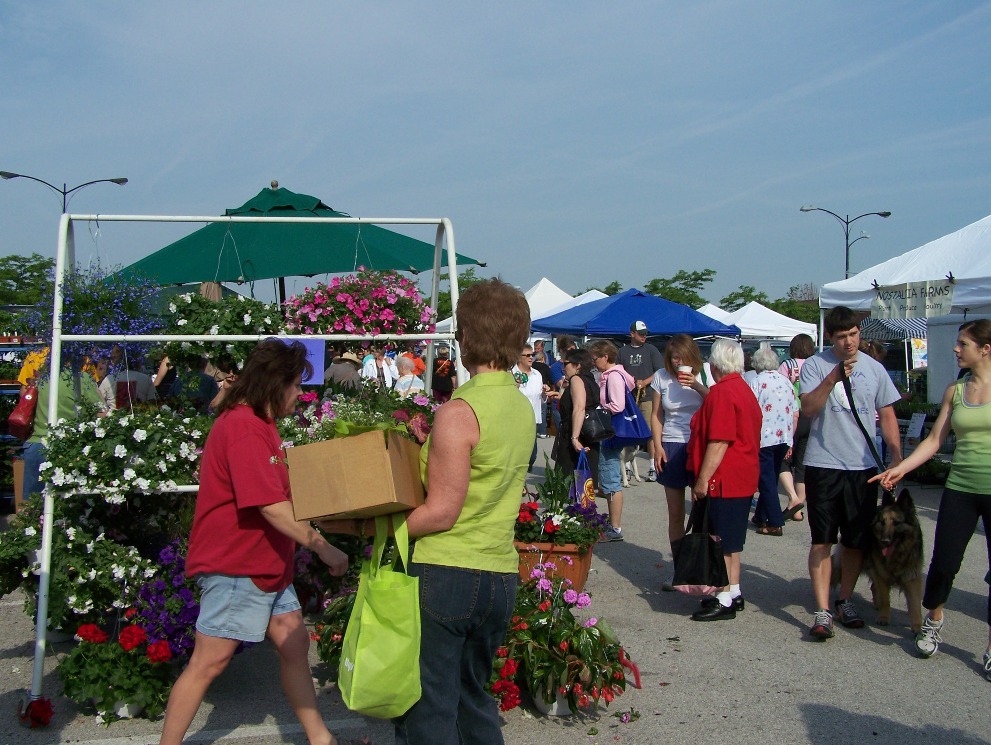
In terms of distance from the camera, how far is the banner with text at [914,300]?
33.5 ft

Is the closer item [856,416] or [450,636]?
[450,636]

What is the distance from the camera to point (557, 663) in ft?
13.5

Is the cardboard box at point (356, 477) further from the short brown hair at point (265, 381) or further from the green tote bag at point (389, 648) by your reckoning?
the short brown hair at point (265, 381)

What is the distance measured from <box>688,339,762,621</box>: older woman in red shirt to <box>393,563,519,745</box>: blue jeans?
2.97 meters

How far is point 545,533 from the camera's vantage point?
220 inches

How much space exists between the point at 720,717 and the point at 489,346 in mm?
2551

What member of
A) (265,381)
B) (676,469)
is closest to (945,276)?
(676,469)

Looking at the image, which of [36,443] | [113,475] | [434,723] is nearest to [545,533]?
[113,475]

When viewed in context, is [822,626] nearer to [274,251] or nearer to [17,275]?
[274,251]

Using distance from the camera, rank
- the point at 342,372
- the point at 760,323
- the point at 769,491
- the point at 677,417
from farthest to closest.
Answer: the point at 760,323 → the point at 769,491 → the point at 342,372 → the point at 677,417

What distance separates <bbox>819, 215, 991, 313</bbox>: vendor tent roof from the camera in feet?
32.8

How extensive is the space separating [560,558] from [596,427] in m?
2.44

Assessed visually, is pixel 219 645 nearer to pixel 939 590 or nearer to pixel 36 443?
pixel 36 443

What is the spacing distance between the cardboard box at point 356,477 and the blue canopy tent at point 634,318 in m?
13.6
